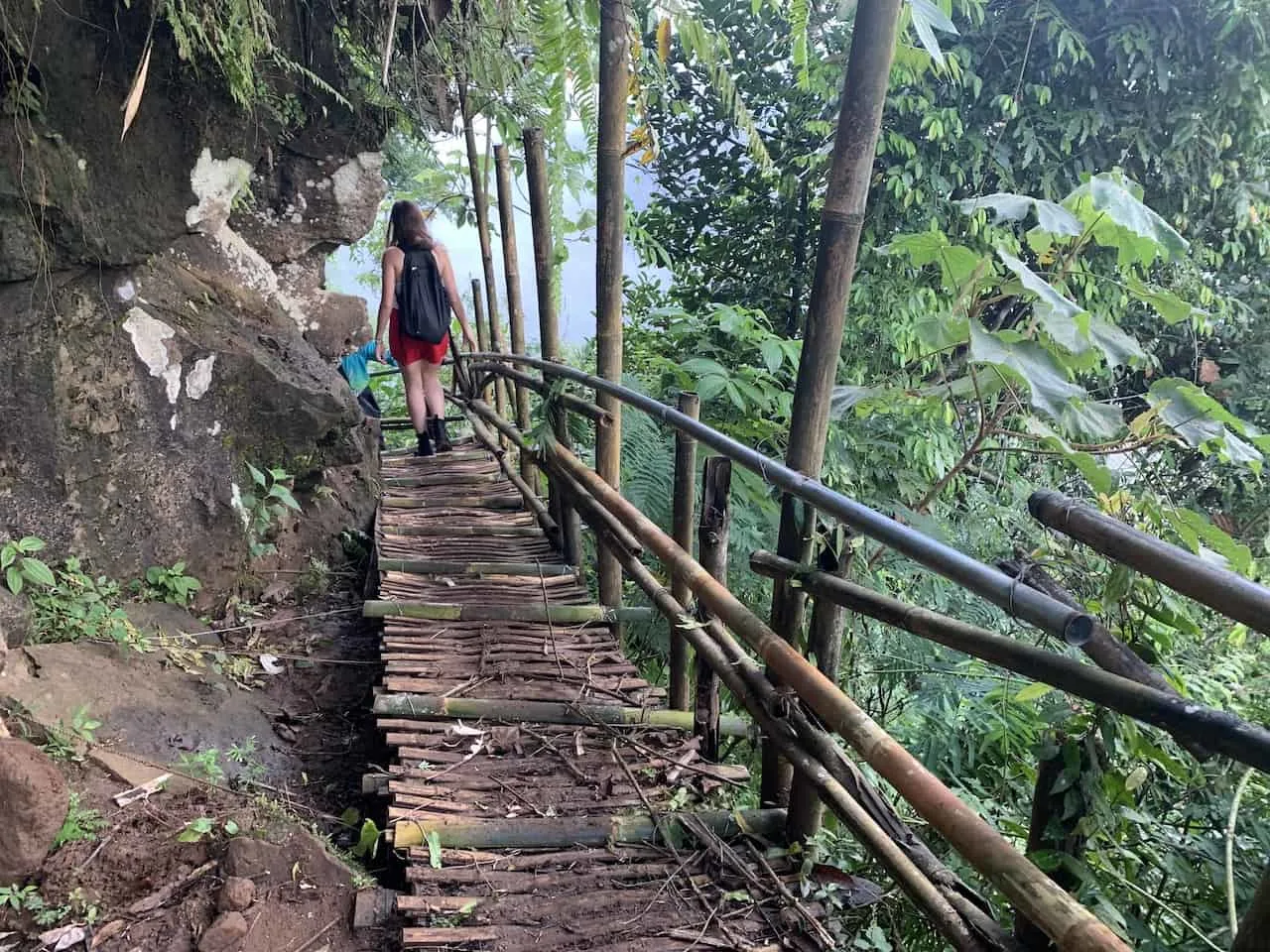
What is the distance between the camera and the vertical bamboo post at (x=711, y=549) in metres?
2.43

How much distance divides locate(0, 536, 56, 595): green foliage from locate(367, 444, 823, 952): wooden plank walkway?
1237 millimetres

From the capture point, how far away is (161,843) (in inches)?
86.6

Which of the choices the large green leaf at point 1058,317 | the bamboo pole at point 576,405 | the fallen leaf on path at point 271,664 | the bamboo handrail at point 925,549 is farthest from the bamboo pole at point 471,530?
the large green leaf at point 1058,317

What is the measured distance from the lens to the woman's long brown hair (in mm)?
5375

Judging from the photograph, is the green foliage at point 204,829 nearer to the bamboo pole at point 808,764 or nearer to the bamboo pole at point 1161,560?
the bamboo pole at point 808,764

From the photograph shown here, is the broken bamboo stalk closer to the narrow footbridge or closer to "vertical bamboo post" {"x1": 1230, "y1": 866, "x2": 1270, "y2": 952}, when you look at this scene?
the narrow footbridge

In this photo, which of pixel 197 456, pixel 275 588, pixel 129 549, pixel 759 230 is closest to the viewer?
pixel 129 549

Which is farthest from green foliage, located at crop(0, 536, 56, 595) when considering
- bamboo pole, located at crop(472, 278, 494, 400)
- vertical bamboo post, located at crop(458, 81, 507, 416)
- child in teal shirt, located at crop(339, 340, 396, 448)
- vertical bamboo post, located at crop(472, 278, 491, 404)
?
vertical bamboo post, located at crop(472, 278, 491, 404)

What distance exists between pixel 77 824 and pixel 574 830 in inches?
51.2

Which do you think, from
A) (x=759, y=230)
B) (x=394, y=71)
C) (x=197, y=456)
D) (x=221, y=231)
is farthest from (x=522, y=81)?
(x=197, y=456)

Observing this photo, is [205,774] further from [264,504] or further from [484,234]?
[484,234]

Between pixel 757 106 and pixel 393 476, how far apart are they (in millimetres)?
4061

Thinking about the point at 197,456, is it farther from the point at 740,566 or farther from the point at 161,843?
the point at 740,566

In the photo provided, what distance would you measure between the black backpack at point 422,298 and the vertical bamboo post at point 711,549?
3.47 meters
